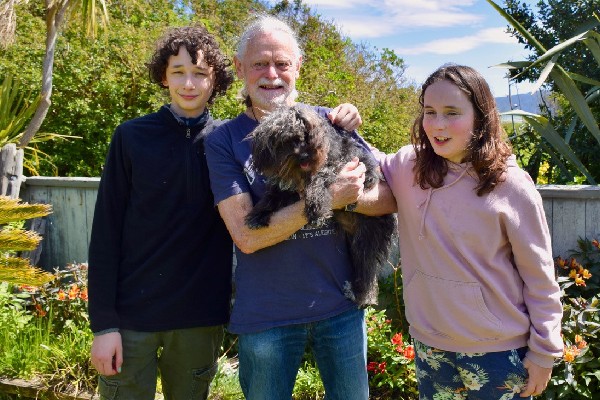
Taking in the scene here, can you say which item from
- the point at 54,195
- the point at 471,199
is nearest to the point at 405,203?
the point at 471,199

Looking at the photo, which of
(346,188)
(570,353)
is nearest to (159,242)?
(346,188)

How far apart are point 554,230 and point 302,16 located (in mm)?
10757

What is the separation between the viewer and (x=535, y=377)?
2350 millimetres

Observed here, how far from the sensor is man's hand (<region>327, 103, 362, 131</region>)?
112 inches

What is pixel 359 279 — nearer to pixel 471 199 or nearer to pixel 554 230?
pixel 471 199

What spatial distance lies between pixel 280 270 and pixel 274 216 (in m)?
0.23

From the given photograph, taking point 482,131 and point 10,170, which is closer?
point 482,131

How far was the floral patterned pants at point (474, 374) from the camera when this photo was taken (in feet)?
7.77

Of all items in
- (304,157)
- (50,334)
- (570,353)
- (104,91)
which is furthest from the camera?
(104,91)

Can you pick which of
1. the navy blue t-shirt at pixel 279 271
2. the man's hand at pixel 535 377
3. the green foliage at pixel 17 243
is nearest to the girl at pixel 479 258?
the man's hand at pixel 535 377

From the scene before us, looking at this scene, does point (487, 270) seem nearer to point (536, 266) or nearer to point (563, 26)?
point (536, 266)

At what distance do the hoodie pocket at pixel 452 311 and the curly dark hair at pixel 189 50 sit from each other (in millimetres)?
1330

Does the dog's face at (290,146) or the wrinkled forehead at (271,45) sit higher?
the wrinkled forehead at (271,45)

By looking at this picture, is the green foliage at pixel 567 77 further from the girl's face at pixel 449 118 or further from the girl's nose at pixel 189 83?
the girl's nose at pixel 189 83
